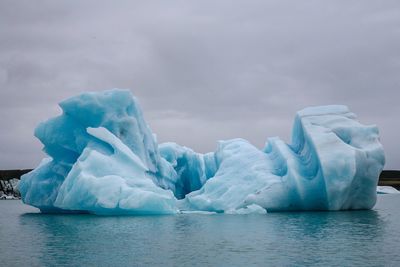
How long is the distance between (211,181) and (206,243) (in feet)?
36.4

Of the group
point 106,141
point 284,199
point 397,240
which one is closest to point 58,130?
point 106,141

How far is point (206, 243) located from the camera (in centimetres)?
1224

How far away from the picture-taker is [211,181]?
918 inches

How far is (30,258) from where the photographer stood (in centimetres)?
1011

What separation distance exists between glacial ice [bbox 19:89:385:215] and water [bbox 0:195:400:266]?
5.88ft

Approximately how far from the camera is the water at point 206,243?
32.3 ft

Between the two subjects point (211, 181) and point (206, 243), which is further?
point (211, 181)

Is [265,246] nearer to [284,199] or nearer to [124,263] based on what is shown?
[124,263]

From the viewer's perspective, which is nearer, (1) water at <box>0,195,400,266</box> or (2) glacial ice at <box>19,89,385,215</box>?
(1) water at <box>0,195,400,266</box>

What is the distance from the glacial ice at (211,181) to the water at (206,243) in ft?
5.88

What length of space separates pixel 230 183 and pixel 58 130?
7.41 m

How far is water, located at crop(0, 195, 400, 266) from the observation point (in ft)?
32.3

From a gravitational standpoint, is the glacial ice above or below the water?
above

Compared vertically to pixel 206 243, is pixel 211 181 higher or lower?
higher
